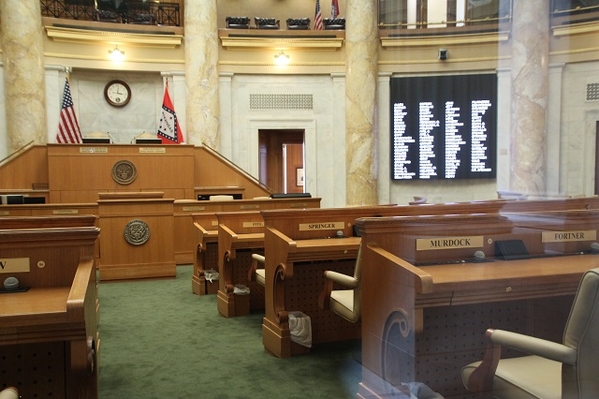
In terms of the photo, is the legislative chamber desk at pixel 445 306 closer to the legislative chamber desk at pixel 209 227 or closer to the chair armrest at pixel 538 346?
the chair armrest at pixel 538 346

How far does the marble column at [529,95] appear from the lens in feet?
18.4

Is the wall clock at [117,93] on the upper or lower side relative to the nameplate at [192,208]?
upper

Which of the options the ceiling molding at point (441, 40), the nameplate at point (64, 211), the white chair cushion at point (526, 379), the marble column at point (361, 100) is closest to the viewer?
the white chair cushion at point (526, 379)

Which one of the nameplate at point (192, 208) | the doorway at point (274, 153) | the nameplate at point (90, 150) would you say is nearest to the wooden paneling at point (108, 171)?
the nameplate at point (90, 150)

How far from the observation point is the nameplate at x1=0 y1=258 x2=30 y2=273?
78.5 inches

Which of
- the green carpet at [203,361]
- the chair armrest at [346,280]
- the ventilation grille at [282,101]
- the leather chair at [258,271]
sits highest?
the ventilation grille at [282,101]

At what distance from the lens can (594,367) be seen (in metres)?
1.37

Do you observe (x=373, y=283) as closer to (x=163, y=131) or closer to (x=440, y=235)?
(x=440, y=235)

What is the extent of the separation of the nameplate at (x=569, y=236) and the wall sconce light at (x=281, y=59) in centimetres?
948

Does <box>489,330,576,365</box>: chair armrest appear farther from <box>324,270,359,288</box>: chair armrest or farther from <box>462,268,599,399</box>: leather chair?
<box>324,270,359,288</box>: chair armrest

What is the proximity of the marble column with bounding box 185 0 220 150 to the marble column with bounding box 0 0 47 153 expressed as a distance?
2.80m

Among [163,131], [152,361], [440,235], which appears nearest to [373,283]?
[440,235]

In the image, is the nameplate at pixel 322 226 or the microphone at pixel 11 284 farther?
the nameplate at pixel 322 226

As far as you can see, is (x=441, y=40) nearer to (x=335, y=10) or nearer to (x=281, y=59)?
(x=335, y=10)
